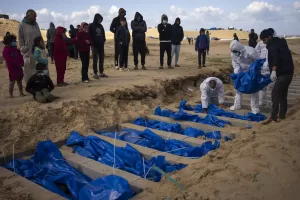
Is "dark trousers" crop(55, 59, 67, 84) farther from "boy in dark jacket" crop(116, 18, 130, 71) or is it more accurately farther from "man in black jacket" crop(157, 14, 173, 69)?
"man in black jacket" crop(157, 14, 173, 69)

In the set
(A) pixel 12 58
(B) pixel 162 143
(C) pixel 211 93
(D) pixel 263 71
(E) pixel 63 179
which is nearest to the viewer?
(E) pixel 63 179

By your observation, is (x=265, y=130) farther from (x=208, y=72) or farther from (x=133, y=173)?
(x=208, y=72)

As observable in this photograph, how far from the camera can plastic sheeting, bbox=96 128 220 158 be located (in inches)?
162

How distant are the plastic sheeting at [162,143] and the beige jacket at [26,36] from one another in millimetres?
2449

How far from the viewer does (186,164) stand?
3.74 metres

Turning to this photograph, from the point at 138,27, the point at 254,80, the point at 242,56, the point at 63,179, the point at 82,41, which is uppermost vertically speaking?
the point at 138,27

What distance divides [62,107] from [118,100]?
1272mm

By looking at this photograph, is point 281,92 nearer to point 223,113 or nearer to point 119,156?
point 223,113

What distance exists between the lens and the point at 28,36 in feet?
19.3

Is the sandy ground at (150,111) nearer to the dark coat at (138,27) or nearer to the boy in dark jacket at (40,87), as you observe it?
the boy in dark jacket at (40,87)

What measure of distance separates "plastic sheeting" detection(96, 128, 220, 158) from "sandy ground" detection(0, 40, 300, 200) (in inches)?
10.6

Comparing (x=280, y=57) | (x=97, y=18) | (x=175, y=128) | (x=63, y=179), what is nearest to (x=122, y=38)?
(x=97, y=18)

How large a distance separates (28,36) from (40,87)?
48.5 inches

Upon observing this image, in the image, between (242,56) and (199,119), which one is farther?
(242,56)
